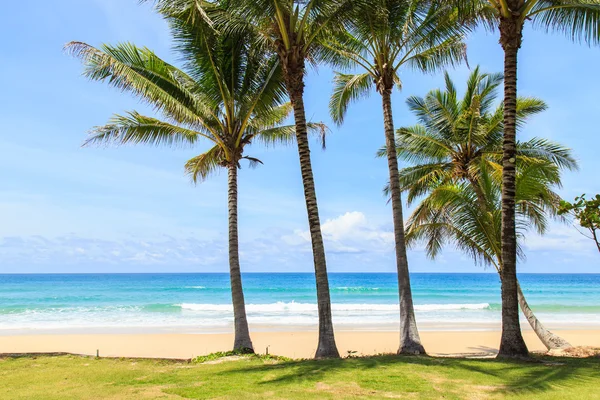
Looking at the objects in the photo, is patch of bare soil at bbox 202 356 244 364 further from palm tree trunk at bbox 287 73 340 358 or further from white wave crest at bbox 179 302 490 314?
white wave crest at bbox 179 302 490 314

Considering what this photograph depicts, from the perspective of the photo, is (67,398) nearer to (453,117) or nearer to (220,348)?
(220,348)

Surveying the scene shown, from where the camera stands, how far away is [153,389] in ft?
22.0

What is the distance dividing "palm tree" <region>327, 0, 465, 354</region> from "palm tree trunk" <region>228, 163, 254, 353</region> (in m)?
3.47

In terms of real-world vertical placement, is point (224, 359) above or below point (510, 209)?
below

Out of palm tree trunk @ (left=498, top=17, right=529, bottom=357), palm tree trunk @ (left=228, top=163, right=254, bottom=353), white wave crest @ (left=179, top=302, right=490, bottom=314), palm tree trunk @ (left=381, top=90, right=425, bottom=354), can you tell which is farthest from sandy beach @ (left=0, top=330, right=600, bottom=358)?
white wave crest @ (left=179, top=302, right=490, bottom=314)

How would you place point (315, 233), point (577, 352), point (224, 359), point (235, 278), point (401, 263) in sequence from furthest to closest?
point (235, 278) → point (401, 263) → point (577, 352) → point (224, 359) → point (315, 233)

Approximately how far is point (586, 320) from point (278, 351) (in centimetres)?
1983

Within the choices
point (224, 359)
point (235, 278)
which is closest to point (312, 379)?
point (224, 359)

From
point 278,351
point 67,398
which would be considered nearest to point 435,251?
point 278,351

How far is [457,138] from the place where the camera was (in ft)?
46.2

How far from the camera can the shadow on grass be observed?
655 cm

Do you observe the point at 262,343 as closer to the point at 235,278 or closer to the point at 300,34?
Answer: the point at 235,278

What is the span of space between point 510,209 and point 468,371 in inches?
120

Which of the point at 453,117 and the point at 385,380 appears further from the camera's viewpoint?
the point at 453,117
